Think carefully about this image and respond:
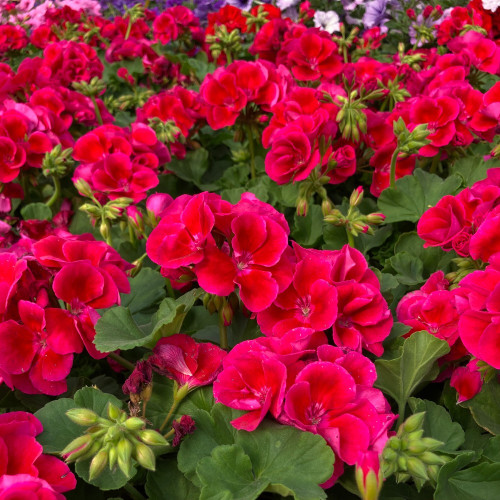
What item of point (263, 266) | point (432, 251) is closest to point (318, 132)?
point (432, 251)

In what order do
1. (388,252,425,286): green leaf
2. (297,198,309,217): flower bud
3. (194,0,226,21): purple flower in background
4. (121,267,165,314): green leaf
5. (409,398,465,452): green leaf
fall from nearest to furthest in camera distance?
(409,398,465,452): green leaf → (121,267,165,314): green leaf → (388,252,425,286): green leaf → (297,198,309,217): flower bud → (194,0,226,21): purple flower in background

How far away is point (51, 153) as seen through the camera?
75.5 inches

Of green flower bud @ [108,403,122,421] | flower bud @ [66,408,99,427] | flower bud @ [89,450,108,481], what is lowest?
flower bud @ [89,450,108,481]

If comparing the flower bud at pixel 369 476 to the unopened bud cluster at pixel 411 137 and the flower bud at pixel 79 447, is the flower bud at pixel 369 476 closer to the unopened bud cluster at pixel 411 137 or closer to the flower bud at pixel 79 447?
the flower bud at pixel 79 447

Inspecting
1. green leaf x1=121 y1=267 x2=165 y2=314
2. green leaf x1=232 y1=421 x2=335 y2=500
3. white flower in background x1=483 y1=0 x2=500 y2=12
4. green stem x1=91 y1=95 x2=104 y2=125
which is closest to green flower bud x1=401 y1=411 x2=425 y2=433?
green leaf x1=232 y1=421 x2=335 y2=500

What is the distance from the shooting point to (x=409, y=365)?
3.51ft

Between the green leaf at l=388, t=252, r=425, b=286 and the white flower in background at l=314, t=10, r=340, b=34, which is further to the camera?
the white flower in background at l=314, t=10, r=340, b=34

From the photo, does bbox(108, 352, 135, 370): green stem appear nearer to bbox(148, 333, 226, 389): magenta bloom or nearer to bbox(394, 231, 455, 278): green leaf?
bbox(148, 333, 226, 389): magenta bloom

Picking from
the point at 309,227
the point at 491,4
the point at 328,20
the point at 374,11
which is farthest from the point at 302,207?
the point at 374,11

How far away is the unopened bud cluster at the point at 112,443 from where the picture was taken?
87cm

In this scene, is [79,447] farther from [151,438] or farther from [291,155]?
[291,155]

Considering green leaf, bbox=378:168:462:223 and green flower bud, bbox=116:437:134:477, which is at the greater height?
green flower bud, bbox=116:437:134:477

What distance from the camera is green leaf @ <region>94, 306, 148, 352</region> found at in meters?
1.03

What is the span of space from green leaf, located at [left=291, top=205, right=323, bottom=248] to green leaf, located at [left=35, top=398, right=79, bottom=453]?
100cm
